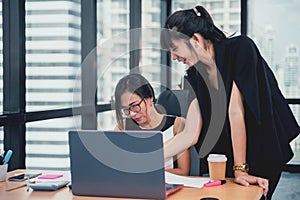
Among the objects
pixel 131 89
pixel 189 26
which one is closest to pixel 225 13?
pixel 131 89

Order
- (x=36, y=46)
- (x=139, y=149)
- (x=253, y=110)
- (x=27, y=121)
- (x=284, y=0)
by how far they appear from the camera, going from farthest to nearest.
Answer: (x=284, y=0), (x=36, y=46), (x=27, y=121), (x=253, y=110), (x=139, y=149)

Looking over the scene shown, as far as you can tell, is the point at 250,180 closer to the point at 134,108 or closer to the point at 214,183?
the point at 214,183

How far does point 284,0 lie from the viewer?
5484 mm

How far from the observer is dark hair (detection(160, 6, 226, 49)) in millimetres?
1828

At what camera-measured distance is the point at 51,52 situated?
3.34m

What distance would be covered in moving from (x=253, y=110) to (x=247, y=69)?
154mm

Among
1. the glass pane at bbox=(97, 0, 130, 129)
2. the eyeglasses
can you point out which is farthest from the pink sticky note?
the glass pane at bbox=(97, 0, 130, 129)

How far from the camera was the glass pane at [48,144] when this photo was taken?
3.07 metres

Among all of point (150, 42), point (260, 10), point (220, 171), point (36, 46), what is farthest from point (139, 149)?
point (260, 10)

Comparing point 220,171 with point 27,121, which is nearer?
point 220,171

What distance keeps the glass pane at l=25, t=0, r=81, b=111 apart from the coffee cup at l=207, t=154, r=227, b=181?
4.85ft

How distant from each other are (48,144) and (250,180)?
1920mm

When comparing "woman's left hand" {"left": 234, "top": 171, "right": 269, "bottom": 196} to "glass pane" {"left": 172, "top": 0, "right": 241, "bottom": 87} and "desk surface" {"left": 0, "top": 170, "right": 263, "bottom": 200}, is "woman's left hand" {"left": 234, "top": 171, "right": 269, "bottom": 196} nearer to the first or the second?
"desk surface" {"left": 0, "top": 170, "right": 263, "bottom": 200}

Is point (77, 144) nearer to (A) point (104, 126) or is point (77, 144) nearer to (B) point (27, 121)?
(B) point (27, 121)
